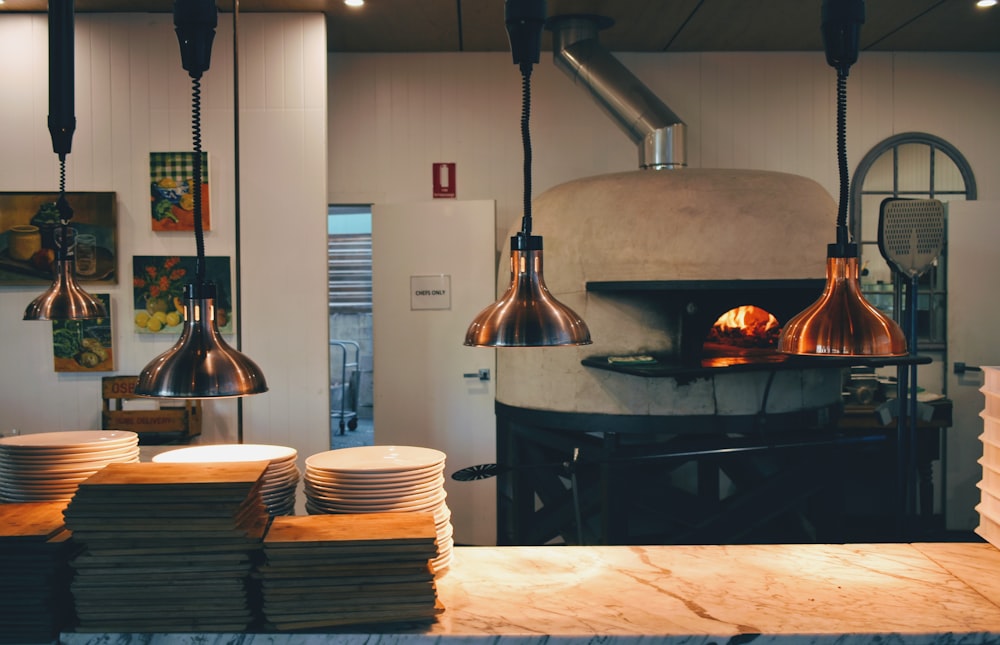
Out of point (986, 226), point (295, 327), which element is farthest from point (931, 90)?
point (295, 327)

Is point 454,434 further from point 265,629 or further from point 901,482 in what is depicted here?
point 265,629

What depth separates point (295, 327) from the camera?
13.6 feet

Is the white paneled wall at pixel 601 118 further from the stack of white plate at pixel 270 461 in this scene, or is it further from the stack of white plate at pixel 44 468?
the stack of white plate at pixel 44 468

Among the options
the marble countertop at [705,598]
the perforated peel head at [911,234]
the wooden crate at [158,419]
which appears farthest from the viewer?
the wooden crate at [158,419]

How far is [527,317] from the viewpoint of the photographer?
165 cm

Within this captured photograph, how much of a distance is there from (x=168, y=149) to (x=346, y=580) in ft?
10.9

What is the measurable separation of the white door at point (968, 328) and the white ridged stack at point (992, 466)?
3280 mm

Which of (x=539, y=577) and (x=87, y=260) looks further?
(x=87, y=260)

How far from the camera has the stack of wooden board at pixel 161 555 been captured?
4.80 ft

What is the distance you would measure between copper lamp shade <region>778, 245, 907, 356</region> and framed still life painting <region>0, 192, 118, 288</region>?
3.60 metres

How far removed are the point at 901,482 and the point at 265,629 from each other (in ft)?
8.62

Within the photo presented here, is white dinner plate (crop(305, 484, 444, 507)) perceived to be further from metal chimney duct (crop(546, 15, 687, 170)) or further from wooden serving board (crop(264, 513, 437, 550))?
metal chimney duct (crop(546, 15, 687, 170))

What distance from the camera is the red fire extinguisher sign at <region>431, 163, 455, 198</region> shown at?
16.1 ft

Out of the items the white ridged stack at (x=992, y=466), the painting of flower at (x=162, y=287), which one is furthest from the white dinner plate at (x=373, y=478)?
the painting of flower at (x=162, y=287)
